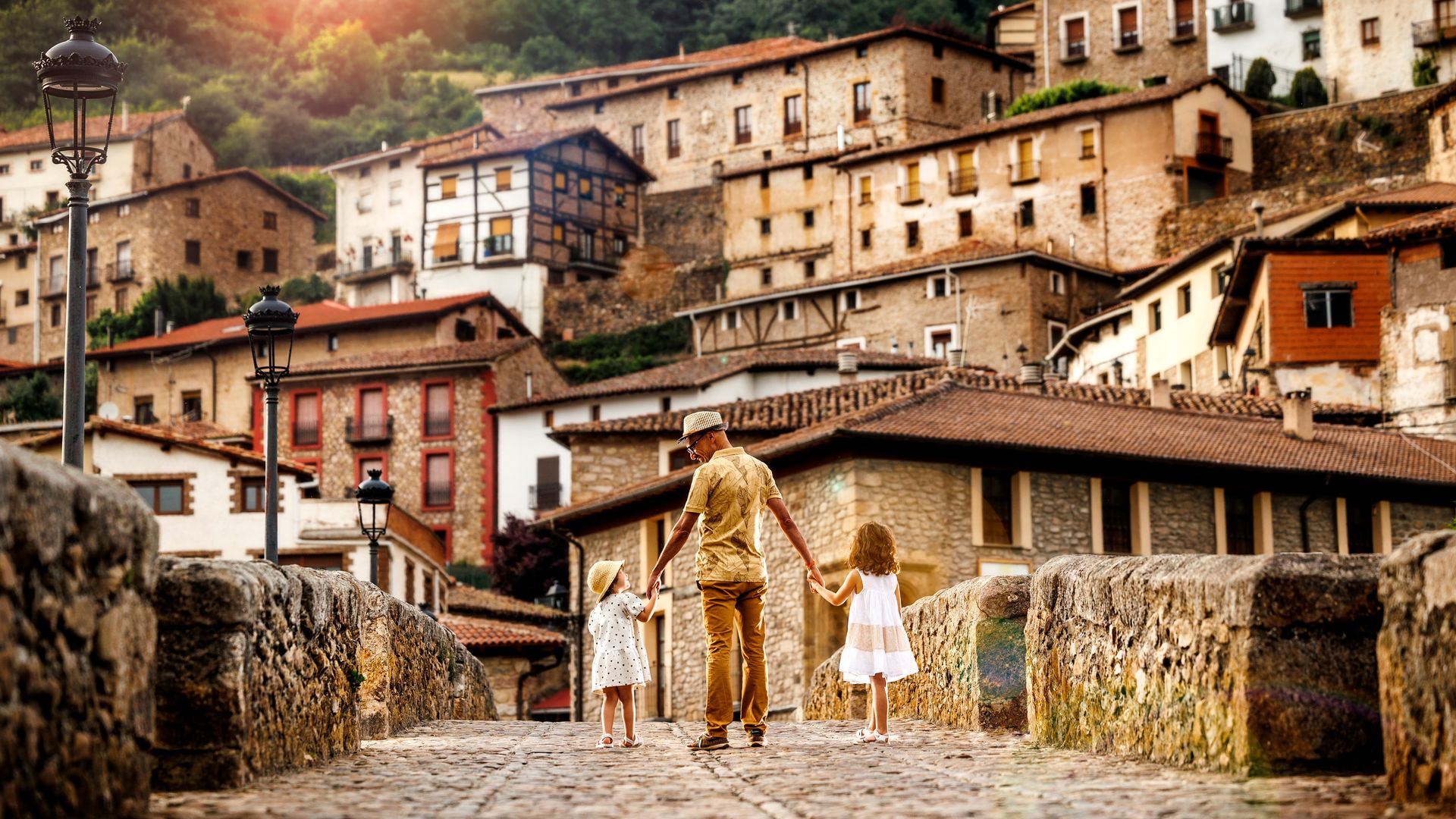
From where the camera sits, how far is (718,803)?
770cm

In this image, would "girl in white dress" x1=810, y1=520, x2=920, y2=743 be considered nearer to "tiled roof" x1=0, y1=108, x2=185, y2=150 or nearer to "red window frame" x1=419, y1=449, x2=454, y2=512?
"red window frame" x1=419, y1=449, x2=454, y2=512

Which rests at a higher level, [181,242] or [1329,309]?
[181,242]

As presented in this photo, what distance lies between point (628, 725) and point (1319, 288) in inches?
1614

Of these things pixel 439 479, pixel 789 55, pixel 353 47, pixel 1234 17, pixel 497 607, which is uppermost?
pixel 353 47

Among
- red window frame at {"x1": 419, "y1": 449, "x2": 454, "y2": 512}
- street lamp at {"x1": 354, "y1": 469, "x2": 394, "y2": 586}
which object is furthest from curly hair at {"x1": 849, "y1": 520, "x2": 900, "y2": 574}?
red window frame at {"x1": 419, "y1": 449, "x2": 454, "y2": 512}

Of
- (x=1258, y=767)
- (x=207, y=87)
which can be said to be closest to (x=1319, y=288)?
(x=1258, y=767)

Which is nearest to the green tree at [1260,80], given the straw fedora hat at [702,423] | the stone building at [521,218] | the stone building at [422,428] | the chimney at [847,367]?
the stone building at [521,218]

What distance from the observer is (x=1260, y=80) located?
77.2m

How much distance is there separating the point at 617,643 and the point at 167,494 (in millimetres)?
37123

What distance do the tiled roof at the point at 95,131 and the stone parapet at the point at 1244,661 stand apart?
9410cm

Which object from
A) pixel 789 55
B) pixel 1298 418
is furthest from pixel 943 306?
pixel 1298 418

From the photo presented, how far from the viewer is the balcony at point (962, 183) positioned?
74.7 metres

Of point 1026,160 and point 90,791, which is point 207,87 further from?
point 90,791

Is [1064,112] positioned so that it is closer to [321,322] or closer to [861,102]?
[861,102]
